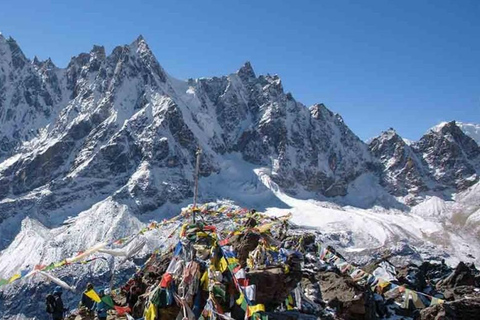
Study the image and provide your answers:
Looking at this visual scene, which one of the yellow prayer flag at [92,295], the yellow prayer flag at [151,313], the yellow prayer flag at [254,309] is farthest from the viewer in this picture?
the yellow prayer flag at [92,295]

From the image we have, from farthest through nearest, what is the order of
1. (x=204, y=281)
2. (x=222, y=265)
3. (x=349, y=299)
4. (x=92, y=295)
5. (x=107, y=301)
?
(x=349, y=299), (x=107, y=301), (x=92, y=295), (x=222, y=265), (x=204, y=281)

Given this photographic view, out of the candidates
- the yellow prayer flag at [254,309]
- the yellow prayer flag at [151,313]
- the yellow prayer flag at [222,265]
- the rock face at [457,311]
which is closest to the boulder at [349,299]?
the rock face at [457,311]

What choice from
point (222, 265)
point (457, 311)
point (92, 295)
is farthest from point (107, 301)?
point (457, 311)

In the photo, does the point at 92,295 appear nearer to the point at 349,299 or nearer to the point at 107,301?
the point at 107,301

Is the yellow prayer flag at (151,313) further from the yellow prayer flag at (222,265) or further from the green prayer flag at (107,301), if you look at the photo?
the green prayer flag at (107,301)

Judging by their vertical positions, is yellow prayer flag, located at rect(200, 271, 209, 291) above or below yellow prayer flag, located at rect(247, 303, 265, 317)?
above

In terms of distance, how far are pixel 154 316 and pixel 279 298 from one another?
5.01 m

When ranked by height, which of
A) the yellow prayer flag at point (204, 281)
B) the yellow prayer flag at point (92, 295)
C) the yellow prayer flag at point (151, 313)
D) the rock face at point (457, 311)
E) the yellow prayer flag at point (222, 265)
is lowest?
the rock face at point (457, 311)

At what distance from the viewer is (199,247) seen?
23.0m

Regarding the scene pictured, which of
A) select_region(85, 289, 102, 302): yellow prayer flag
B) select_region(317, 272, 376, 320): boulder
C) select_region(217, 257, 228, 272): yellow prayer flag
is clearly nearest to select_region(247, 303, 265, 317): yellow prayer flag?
select_region(217, 257, 228, 272): yellow prayer flag

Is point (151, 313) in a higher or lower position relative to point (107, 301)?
lower

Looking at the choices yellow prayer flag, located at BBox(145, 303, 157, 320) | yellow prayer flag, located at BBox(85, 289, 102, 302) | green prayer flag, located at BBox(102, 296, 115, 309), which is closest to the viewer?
yellow prayer flag, located at BBox(145, 303, 157, 320)

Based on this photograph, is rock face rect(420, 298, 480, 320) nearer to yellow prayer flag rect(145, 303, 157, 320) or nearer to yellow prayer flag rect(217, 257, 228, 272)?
Result: yellow prayer flag rect(217, 257, 228, 272)

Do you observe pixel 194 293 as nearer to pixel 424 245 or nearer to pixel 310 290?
pixel 310 290
